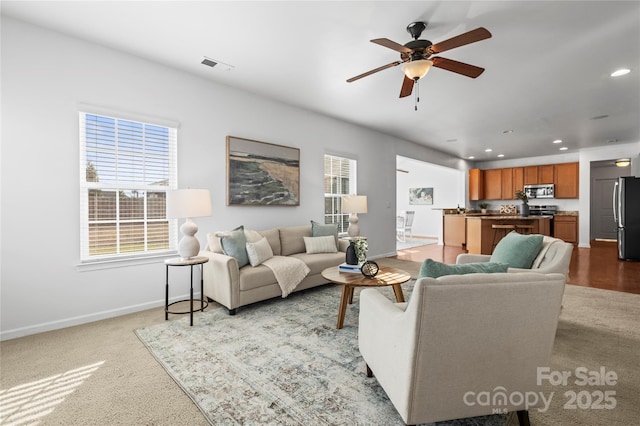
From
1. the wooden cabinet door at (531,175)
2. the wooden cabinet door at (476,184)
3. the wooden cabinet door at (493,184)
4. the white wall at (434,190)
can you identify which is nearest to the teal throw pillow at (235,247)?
the white wall at (434,190)

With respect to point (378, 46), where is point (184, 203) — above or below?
below

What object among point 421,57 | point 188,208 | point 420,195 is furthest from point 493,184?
point 188,208

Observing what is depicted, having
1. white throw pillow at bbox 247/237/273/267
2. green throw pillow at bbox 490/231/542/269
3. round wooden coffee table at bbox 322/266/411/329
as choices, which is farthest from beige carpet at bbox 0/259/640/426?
Result: round wooden coffee table at bbox 322/266/411/329

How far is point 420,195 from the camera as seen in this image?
1095 centimetres

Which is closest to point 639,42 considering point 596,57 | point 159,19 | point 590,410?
point 596,57

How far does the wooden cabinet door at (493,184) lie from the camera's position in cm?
991

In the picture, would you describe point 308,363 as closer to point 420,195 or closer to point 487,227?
point 487,227

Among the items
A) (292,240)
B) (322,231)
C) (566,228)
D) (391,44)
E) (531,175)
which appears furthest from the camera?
(531,175)

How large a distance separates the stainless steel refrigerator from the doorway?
10.3ft

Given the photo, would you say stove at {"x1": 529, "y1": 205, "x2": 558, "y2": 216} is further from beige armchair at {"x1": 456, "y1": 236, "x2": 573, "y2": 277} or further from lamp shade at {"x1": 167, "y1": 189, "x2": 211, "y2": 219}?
lamp shade at {"x1": 167, "y1": 189, "x2": 211, "y2": 219}

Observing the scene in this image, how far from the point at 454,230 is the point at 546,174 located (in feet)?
10.8

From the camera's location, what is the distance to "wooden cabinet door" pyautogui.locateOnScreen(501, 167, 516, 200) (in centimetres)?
967

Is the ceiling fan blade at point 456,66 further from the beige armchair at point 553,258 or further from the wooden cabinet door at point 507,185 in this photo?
the wooden cabinet door at point 507,185

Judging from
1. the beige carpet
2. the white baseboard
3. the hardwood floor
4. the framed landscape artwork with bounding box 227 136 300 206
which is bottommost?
the beige carpet
